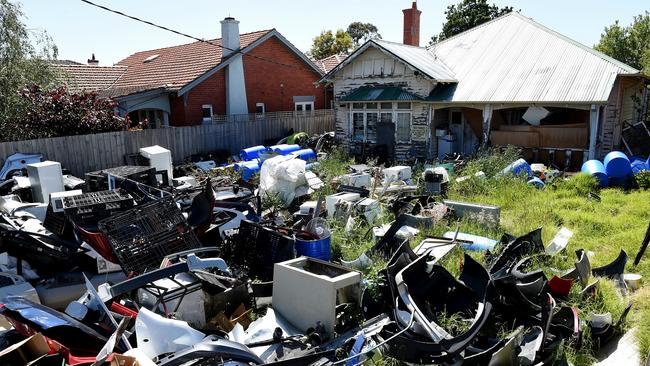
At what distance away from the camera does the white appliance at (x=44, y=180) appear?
28.3ft

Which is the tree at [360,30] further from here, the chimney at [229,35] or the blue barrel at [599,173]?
the blue barrel at [599,173]

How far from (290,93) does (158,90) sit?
6.79 meters

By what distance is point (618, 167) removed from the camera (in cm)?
1035

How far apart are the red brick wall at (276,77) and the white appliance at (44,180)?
11.6 m

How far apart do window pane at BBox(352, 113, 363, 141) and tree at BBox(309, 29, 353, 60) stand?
25.1 meters

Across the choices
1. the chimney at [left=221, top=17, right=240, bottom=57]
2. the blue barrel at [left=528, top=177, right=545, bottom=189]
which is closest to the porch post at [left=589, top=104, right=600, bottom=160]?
the blue barrel at [left=528, top=177, right=545, bottom=189]

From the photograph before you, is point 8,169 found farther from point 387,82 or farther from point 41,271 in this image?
point 387,82

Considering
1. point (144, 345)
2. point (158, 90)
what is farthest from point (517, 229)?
point (158, 90)

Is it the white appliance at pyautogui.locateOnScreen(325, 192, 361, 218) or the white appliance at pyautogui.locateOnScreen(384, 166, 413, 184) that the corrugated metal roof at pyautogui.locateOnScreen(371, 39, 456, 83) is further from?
the white appliance at pyautogui.locateOnScreen(325, 192, 361, 218)

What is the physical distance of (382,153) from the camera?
49.7ft

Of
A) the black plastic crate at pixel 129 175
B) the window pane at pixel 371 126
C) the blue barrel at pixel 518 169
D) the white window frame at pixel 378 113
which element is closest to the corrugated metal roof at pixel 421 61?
the white window frame at pixel 378 113

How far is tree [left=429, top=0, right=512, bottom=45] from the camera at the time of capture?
32.0 metres

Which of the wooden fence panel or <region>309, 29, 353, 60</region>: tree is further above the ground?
<region>309, 29, 353, 60</region>: tree

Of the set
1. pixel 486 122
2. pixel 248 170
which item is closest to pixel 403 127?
pixel 486 122
